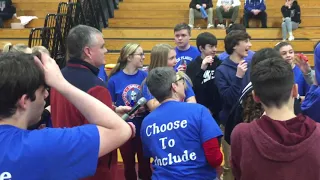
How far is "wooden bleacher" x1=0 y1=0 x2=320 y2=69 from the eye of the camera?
28.5ft

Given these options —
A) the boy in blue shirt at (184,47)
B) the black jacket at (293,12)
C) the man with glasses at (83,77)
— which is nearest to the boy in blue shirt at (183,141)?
the man with glasses at (83,77)

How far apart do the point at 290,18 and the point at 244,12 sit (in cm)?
103

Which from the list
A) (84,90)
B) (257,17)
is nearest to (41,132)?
(84,90)

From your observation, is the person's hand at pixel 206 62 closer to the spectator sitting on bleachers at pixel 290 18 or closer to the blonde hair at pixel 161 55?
the blonde hair at pixel 161 55

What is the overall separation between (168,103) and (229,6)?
275 inches

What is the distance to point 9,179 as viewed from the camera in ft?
4.54

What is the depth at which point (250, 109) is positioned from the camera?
96.0 inches

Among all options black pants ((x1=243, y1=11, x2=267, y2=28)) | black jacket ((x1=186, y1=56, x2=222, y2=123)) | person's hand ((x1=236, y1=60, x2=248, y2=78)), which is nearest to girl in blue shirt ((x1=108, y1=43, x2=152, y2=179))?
black jacket ((x1=186, y1=56, x2=222, y2=123))

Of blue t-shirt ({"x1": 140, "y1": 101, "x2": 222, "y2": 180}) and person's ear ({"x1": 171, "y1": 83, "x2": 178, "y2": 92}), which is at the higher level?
person's ear ({"x1": 171, "y1": 83, "x2": 178, "y2": 92})

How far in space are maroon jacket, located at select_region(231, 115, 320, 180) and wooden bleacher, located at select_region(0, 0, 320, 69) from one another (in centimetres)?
646

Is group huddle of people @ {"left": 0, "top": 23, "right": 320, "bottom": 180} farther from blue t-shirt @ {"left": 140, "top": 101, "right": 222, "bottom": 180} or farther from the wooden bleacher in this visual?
the wooden bleacher

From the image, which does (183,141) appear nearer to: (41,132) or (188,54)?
(41,132)

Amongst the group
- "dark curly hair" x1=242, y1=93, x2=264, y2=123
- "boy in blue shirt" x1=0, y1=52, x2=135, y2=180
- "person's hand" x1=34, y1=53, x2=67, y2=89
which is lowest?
"dark curly hair" x1=242, y1=93, x2=264, y2=123

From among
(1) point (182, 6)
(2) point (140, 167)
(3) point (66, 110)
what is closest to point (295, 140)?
(3) point (66, 110)
